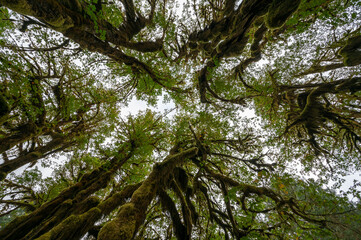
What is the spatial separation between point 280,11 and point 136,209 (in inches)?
287

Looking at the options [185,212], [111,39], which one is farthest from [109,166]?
[111,39]

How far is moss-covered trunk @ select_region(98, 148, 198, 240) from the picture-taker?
9.72 feet

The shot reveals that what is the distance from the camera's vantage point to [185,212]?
562cm

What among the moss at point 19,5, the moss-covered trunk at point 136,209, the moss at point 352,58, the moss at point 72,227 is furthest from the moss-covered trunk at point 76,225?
the moss at point 352,58

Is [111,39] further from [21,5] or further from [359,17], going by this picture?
[359,17]

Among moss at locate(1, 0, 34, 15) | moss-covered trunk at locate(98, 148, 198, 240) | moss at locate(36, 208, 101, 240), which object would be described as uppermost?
moss at locate(1, 0, 34, 15)

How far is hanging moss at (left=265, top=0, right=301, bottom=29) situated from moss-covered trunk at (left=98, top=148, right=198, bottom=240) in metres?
6.33

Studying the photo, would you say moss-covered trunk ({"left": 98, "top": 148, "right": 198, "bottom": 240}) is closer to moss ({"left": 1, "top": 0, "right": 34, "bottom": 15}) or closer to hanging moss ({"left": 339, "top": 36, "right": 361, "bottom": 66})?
moss ({"left": 1, "top": 0, "right": 34, "bottom": 15})

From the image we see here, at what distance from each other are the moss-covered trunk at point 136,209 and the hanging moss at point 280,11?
6327mm

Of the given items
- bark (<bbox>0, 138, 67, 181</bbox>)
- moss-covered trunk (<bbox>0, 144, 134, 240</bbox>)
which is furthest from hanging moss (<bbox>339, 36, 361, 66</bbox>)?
bark (<bbox>0, 138, 67, 181</bbox>)

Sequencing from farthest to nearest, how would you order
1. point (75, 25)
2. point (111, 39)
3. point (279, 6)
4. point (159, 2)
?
point (159, 2) < point (111, 39) < point (75, 25) < point (279, 6)

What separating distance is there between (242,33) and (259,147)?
261 inches

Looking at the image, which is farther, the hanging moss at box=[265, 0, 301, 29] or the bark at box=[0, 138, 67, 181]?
the bark at box=[0, 138, 67, 181]

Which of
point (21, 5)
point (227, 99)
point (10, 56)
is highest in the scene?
point (227, 99)
